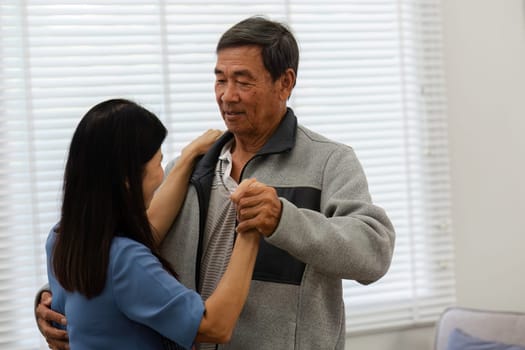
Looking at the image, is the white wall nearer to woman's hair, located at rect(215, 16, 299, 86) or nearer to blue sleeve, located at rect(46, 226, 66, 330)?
woman's hair, located at rect(215, 16, 299, 86)

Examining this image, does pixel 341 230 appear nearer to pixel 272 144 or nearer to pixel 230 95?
pixel 272 144

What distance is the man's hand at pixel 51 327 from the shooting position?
1.75m

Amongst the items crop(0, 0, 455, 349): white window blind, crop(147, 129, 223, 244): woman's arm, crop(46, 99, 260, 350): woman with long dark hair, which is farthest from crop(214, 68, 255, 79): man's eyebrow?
crop(0, 0, 455, 349): white window blind

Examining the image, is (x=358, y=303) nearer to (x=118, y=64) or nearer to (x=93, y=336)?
(x=118, y=64)

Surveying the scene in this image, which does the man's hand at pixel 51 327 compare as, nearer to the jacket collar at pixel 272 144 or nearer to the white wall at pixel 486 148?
the jacket collar at pixel 272 144

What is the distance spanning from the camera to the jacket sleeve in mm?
1505

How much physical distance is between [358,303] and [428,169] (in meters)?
0.61

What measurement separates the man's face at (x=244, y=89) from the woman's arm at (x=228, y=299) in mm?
349

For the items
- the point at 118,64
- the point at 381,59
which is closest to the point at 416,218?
the point at 381,59

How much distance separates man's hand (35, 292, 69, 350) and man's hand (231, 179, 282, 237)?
54 cm

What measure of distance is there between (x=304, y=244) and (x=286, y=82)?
19.7 inches

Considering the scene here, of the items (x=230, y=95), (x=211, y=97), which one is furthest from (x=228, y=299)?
(x=211, y=97)

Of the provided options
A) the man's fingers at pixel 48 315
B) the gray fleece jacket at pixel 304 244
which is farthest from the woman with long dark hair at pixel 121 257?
the man's fingers at pixel 48 315

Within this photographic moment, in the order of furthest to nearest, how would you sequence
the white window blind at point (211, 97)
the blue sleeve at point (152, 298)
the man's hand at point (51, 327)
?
the white window blind at point (211, 97) < the man's hand at point (51, 327) < the blue sleeve at point (152, 298)
